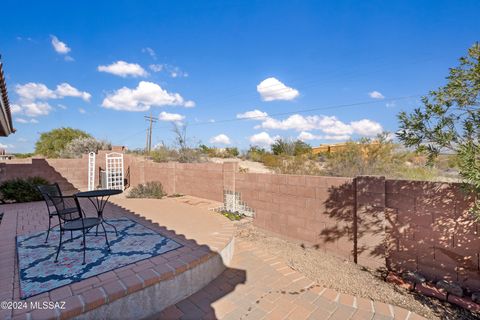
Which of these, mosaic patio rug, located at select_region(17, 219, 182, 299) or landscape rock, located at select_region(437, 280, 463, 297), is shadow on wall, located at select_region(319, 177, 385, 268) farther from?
mosaic patio rug, located at select_region(17, 219, 182, 299)

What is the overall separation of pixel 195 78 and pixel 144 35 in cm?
594

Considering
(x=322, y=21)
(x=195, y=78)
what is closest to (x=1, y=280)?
(x=322, y=21)

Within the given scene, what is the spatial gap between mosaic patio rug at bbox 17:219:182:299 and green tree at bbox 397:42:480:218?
133 inches

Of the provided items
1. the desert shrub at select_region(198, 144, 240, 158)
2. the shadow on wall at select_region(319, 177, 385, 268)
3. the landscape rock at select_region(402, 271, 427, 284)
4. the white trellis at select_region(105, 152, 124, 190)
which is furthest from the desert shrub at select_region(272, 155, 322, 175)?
the desert shrub at select_region(198, 144, 240, 158)

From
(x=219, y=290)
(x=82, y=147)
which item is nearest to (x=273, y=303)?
(x=219, y=290)

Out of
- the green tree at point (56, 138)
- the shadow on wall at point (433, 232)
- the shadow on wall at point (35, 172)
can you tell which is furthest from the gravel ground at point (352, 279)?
the green tree at point (56, 138)

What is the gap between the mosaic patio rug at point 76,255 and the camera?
2422mm

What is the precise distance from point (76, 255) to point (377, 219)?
13.9 feet

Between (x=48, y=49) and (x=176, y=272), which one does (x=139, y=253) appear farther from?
(x=48, y=49)

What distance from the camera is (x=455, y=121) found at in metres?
2.61

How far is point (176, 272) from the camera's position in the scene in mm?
2582

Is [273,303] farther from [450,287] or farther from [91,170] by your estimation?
[91,170]

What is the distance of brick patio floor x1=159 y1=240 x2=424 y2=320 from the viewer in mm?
2410

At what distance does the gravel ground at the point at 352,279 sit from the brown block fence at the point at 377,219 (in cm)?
25
